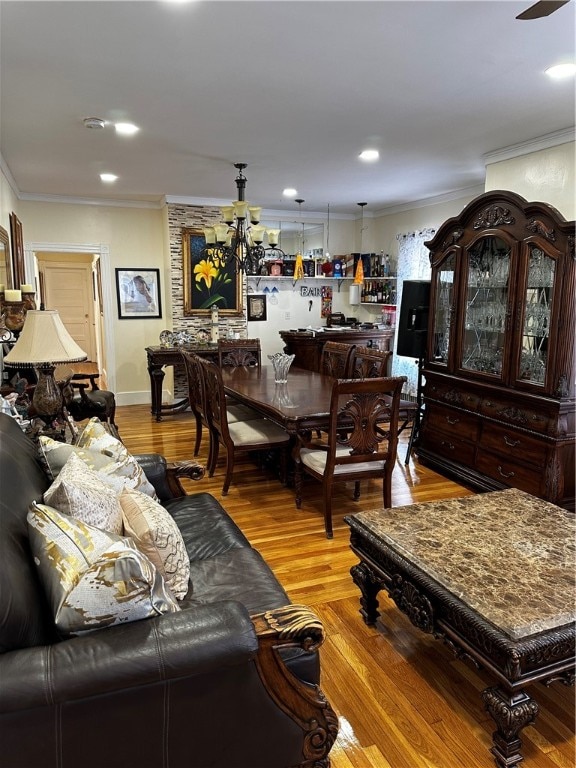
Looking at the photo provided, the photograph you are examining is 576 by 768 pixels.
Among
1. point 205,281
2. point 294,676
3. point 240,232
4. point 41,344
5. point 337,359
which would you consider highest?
point 240,232

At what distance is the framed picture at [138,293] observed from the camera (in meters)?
6.64

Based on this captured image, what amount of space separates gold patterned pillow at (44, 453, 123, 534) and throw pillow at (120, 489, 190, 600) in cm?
4

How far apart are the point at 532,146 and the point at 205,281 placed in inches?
155

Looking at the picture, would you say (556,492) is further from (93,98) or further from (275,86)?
(93,98)

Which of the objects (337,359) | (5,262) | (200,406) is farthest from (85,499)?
(337,359)

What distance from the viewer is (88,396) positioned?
4.91 meters

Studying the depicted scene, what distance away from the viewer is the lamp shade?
2568mm

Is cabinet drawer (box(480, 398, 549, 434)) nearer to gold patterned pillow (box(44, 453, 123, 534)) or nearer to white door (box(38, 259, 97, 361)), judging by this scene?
gold patterned pillow (box(44, 453, 123, 534))

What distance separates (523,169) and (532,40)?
183cm

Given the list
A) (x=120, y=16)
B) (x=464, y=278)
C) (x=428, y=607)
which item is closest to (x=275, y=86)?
(x=120, y=16)

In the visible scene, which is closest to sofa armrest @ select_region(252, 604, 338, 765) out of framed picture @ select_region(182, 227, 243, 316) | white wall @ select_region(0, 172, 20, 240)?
white wall @ select_region(0, 172, 20, 240)

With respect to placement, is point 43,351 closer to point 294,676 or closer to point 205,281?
point 294,676

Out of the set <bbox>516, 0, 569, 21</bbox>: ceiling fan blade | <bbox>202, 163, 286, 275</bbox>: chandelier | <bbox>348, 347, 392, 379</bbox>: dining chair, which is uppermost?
<bbox>516, 0, 569, 21</bbox>: ceiling fan blade

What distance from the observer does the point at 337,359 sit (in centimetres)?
495
